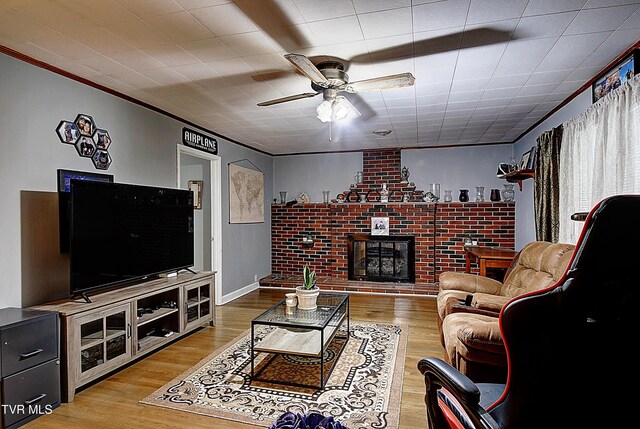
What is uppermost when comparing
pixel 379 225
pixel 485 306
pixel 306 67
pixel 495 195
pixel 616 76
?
pixel 616 76

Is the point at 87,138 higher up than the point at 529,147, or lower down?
lower down

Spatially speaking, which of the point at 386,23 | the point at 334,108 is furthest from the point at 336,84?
the point at 386,23

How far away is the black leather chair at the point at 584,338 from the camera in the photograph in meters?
0.97

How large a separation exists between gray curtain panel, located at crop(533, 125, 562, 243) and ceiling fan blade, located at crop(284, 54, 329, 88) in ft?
8.66

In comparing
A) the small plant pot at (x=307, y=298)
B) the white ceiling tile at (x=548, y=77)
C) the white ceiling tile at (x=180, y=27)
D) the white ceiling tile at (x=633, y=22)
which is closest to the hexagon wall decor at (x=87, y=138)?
the white ceiling tile at (x=180, y=27)

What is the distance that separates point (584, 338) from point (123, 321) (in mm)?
2969

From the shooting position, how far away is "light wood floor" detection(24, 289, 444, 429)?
7.06 feet

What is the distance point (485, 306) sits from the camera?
8.69 feet

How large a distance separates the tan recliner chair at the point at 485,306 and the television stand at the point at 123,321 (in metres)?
2.41

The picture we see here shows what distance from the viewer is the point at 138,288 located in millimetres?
3113

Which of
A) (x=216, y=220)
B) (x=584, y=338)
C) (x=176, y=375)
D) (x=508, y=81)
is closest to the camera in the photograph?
(x=584, y=338)

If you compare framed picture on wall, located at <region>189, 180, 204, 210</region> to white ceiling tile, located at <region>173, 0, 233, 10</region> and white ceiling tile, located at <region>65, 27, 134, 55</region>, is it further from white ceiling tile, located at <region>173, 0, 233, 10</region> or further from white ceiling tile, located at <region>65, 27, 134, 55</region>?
white ceiling tile, located at <region>173, 0, 233, 10</region>

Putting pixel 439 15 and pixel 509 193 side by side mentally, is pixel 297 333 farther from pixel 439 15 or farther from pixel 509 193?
pixel 509 193

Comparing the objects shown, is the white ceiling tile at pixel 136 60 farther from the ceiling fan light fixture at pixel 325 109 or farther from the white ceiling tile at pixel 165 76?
the ceiling fan light fixture at pixel 325 109
